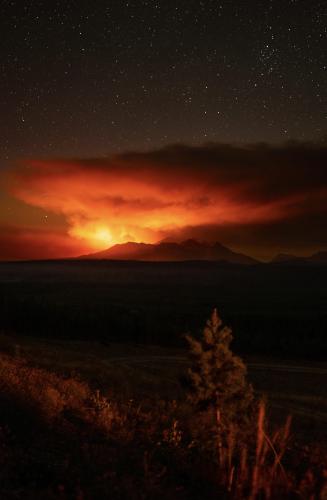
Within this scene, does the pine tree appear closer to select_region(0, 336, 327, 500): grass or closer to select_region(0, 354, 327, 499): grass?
select_region(0, 336, 327, 500): grass

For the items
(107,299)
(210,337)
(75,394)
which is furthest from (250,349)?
(107,299)

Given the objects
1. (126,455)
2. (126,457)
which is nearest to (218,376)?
(126,455)

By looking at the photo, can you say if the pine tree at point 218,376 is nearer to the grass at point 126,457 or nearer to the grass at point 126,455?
the grass at point 126,455

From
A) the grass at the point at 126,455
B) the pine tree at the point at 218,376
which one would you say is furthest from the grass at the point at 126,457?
the pine tree at the point at 218,376

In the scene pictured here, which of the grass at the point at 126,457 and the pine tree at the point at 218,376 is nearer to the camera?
the grass at the point at 126,457

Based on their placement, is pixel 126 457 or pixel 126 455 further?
A: pixel 126 455

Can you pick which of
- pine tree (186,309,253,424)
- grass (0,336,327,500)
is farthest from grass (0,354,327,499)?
pine tree (186,309,253,424)

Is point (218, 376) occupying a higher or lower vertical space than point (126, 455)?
lower

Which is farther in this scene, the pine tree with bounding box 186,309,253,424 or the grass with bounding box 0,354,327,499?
the pine tree with bounding box 186,309,253,424

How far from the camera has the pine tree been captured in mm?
15758

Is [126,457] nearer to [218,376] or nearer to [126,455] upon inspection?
[126,455]

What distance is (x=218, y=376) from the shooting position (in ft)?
53.3

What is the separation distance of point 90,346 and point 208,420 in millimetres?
49070

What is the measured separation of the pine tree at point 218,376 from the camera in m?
15.8
